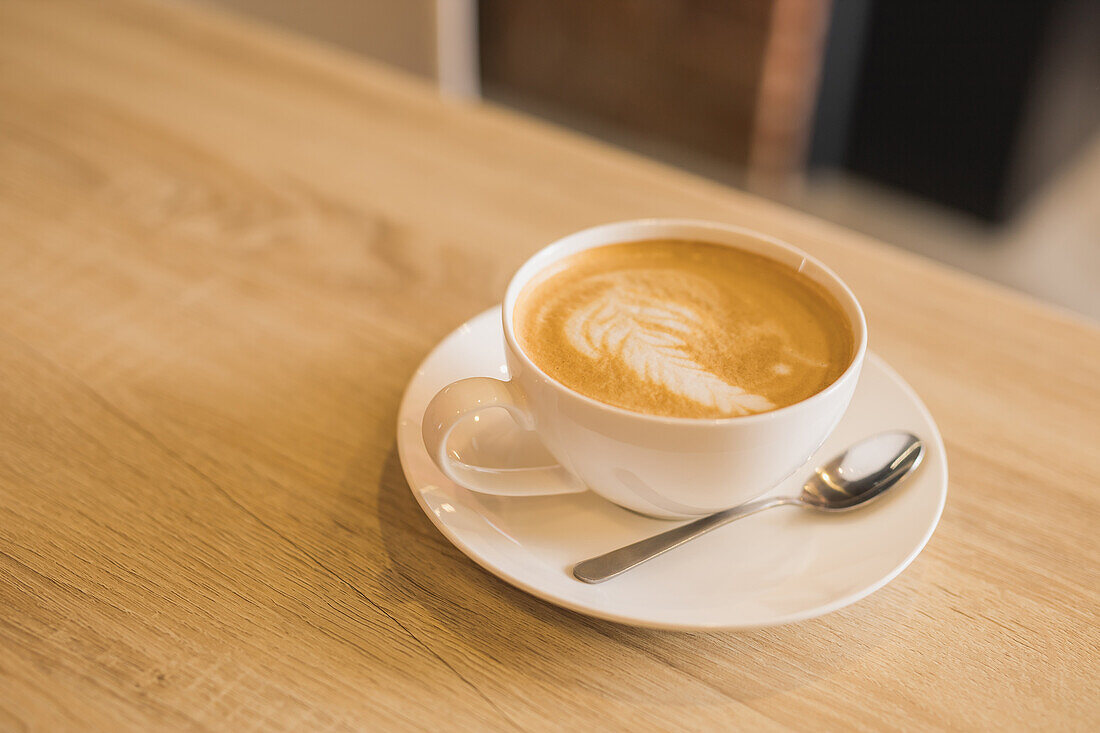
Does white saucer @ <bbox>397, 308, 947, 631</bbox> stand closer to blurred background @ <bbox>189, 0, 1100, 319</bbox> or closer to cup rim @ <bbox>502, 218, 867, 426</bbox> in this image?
cup rim @ <bbox>502, 218, 867, 426</bbox>

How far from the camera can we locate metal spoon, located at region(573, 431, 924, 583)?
48 cm

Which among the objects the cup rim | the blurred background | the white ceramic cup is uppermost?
the cup rim

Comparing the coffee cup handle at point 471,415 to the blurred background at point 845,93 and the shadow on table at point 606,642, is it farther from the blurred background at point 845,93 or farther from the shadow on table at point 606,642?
the blurred background at point 845,93

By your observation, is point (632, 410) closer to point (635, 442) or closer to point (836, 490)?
point (635, 442)

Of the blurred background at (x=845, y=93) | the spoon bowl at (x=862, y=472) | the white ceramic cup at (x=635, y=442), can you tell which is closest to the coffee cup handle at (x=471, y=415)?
the white ceramic cup at (x=635, y=442)

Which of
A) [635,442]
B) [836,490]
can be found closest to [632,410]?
[635,442]

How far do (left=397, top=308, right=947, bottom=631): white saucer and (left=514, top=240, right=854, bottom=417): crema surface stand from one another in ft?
0.23

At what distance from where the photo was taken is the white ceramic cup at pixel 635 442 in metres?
0.45

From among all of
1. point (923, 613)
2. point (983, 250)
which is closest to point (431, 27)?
point (983, 250)

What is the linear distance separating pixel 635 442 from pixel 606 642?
0.11 m

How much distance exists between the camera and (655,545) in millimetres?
488

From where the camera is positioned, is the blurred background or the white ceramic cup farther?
the blurred background

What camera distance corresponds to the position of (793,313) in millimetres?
558

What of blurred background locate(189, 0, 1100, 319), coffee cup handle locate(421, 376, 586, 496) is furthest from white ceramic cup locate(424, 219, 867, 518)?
blurred background locate(189, 0, 1100, 319)
